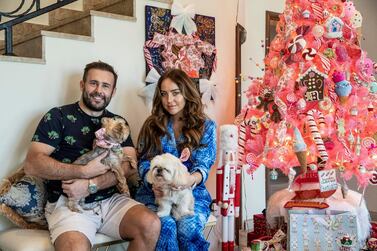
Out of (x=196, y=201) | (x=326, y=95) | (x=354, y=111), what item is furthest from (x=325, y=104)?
(x=196, y=201)

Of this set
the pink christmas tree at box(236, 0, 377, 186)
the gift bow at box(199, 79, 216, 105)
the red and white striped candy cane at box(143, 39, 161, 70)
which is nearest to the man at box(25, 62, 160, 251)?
the red and white striped candy cane at box(143, 39, 161, 70)

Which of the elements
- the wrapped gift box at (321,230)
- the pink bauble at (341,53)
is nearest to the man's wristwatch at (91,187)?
the wrapped gift box at (321,230)

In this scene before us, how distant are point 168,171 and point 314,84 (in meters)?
1.16

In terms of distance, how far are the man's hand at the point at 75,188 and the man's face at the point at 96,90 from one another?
460mm

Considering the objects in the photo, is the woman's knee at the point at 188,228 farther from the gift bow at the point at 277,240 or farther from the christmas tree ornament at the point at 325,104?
the christmas tree ornament at the point at 325,104

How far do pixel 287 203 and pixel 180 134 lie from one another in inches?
32.9

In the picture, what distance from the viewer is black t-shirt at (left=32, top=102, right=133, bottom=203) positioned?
2.37 m

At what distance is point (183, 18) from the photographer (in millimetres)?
3205

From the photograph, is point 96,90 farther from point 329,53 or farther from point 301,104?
point 329,53

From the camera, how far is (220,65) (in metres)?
3.50

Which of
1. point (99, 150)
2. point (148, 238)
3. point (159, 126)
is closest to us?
point (148, 238)

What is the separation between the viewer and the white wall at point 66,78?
2561 mm

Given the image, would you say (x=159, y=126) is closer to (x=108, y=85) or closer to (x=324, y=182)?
(x=108, y=85)

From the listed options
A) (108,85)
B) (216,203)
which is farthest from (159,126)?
(216,203)
